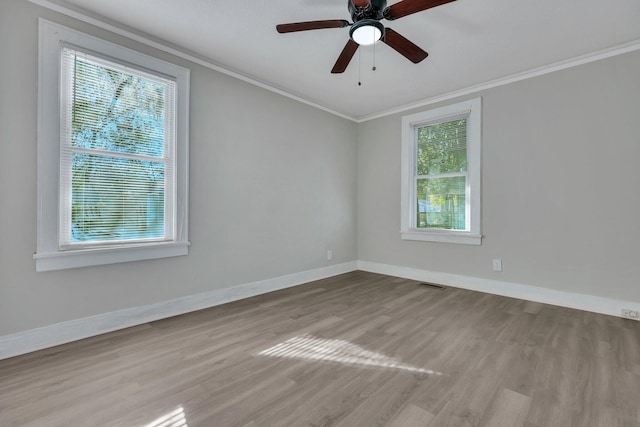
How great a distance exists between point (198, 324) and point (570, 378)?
8.92ft

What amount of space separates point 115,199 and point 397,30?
282 centimetres

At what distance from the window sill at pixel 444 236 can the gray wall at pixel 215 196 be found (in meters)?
0.98

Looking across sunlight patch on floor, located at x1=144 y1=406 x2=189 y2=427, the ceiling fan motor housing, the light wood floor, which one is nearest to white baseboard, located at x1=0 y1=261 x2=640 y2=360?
the light wood floor

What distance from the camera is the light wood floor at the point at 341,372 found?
4.64 feet

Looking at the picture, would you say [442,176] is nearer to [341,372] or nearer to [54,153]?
[341,372]

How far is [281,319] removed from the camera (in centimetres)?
265

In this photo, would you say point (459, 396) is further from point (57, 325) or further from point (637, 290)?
point (57, 325)

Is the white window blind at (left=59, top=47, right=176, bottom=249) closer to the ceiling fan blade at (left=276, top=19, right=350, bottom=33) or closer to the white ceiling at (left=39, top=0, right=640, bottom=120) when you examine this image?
the white ceiling at (left=39, top=0, right=640, bottom=120)

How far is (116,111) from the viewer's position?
2387 millimetres

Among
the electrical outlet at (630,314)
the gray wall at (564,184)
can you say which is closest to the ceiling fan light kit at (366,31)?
the gray wall at (564,184)

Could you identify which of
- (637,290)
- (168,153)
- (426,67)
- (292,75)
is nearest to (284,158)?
(292,75)

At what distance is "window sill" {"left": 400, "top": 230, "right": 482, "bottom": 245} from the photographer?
3554mm

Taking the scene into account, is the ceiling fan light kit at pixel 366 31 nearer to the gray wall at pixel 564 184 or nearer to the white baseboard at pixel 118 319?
A: the gray wall at pixel 564 184

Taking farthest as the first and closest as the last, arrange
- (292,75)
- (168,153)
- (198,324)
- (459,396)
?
1. (292,75)
2. (168,153)
3. (198,324)
4. (459,396)
